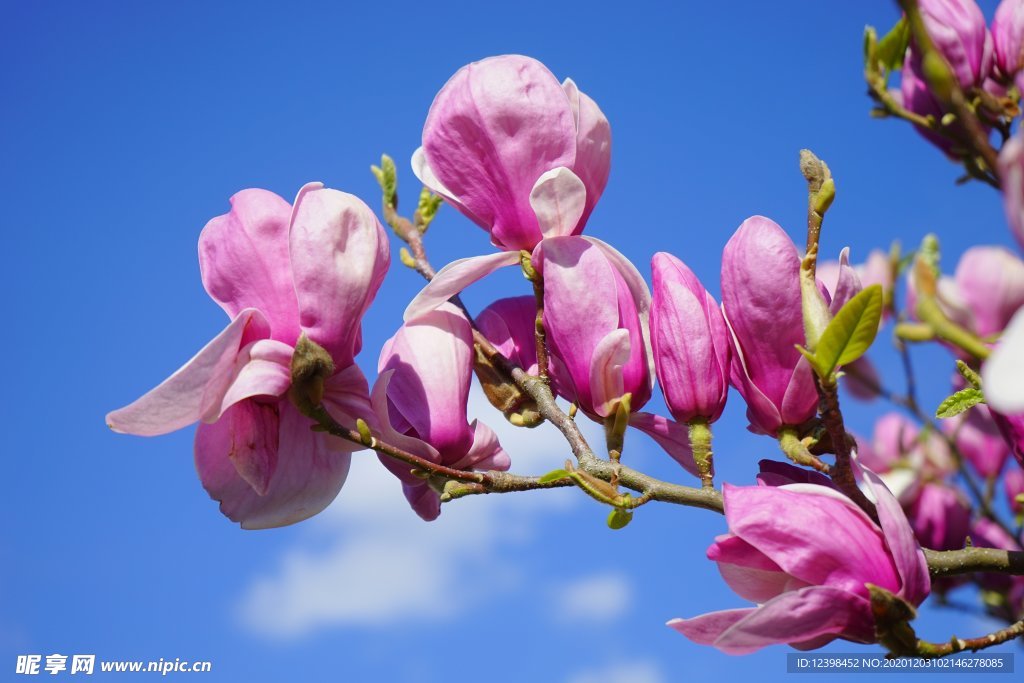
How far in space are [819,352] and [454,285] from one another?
407mm

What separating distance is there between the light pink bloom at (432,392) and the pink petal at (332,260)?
0.09m

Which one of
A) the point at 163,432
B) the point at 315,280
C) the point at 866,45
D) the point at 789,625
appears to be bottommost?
the point at 789,625

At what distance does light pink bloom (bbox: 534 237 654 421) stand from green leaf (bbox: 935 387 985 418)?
0.29 m

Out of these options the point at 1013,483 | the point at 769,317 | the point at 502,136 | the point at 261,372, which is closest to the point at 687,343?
the point at 769,317

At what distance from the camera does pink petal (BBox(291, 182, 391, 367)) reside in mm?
938

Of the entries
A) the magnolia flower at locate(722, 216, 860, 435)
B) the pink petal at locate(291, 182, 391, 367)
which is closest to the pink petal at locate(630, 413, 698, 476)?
the magnolia flower at locate(722, 216, 860, 435)

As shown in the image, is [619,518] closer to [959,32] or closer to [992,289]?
[959,32]

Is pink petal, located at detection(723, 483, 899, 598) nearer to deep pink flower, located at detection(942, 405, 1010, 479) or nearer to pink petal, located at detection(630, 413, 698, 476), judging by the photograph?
pink petal, located at detection(630, 413, 698, 476)

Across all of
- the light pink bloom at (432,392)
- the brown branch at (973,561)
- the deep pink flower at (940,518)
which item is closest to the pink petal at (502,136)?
the light pink bloom at (432,392)

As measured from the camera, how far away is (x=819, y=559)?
789 mm

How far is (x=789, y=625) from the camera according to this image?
767mm

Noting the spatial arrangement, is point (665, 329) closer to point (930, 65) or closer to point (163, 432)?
point (930, 65)

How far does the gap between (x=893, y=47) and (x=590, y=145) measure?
2.08 feet

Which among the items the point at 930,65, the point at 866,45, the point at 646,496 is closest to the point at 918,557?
the point at 646,496
